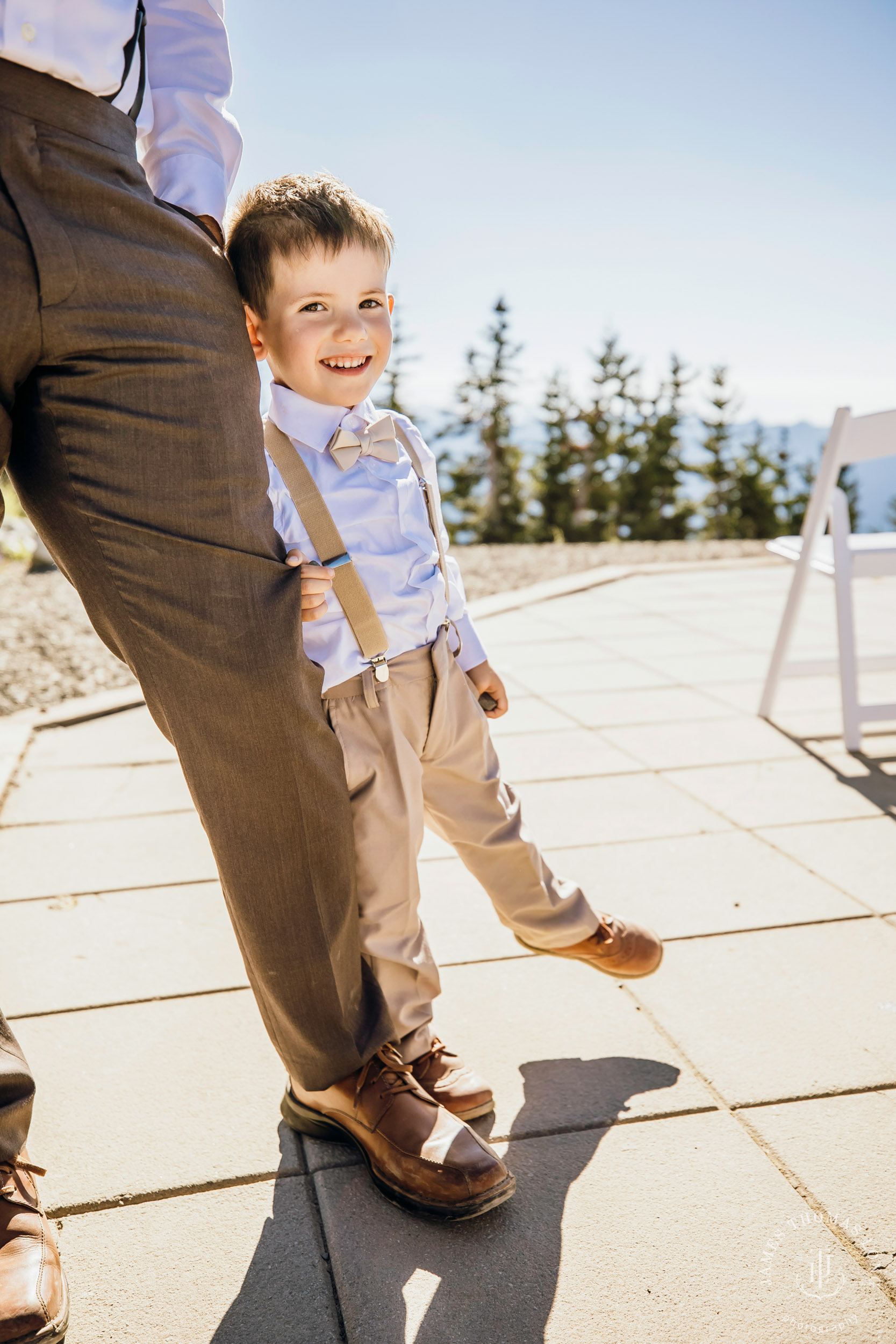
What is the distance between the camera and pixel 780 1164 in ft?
4.73

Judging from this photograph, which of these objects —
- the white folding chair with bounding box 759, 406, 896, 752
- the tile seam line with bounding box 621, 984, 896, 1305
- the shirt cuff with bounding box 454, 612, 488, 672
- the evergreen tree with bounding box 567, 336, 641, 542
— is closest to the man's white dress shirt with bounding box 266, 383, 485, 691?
the shirt cuff with bounding box 454, 612, 488, 672

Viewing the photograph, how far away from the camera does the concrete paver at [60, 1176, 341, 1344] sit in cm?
118

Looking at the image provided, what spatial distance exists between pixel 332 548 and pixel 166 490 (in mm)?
321

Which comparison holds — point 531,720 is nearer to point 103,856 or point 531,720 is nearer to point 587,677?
point 587,677

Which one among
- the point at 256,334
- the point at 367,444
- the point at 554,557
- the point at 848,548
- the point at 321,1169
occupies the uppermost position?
the point at 256,334

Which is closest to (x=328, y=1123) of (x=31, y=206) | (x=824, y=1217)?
(x=824, y=1217)

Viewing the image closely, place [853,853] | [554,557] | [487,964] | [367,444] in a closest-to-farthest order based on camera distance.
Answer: [367,444] < [487,964] < [853,853] < [554,557]

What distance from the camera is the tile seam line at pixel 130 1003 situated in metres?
1.83

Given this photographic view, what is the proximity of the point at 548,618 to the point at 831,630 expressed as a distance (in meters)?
1.50

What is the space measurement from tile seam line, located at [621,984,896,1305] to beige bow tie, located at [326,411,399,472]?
110 centimetres

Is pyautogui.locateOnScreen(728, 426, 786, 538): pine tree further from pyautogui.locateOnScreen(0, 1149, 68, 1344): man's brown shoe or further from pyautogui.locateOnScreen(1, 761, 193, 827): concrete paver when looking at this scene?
pyautogui.locateOnScreen(0, 1149, 68, 1344): man's brown shoe

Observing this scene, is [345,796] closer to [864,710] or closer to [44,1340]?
[44,1340]

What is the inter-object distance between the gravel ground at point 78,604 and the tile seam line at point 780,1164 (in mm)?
2393

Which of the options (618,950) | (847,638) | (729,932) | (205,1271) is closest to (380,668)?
(618,950)
